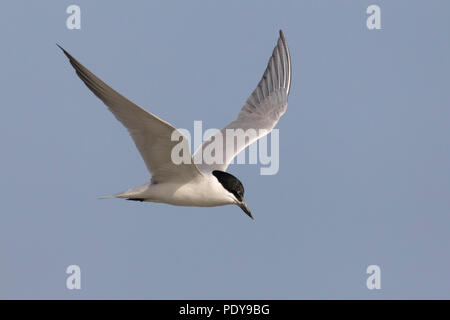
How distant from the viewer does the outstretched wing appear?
11.4 m

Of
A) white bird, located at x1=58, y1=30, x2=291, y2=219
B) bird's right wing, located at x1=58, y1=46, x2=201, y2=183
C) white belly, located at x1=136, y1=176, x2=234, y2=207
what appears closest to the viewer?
bird's right wing, located at x1=58, y1=46, x2=201, y2=183

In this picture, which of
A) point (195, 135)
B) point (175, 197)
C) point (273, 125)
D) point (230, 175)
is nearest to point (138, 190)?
point (175, 197)

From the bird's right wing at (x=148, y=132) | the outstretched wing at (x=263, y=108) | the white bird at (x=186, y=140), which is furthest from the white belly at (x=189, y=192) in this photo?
the outstretched wing at (x=263, y=108)

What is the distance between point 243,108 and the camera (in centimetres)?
1248

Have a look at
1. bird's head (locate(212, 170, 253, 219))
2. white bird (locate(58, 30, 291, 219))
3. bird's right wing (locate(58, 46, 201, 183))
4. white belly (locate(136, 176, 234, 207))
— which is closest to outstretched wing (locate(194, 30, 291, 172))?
white bird (locate(58, 30, 291, 219))

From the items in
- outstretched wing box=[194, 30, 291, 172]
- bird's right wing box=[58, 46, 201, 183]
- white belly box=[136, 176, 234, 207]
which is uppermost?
outstretched wing box=[194, 30, 291, 172]

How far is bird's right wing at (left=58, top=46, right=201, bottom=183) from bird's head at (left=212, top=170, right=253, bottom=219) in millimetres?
503

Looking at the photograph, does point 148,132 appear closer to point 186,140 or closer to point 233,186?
point 186,140

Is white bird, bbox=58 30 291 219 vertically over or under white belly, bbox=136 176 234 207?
over

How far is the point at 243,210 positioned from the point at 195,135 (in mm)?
1661

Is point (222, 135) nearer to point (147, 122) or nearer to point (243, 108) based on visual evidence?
point (243, 108)

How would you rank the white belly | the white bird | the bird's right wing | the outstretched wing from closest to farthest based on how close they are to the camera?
the bird's right wing, the white bird, the white belly, the outstretched wing

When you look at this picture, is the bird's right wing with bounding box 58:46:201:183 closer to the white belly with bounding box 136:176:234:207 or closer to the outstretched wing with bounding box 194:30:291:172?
the white belly with bounding box 136:176:234:207

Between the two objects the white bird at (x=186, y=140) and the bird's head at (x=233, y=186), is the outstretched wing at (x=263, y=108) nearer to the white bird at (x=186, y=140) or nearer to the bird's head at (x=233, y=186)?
the white bird at (x=186, y=140)
